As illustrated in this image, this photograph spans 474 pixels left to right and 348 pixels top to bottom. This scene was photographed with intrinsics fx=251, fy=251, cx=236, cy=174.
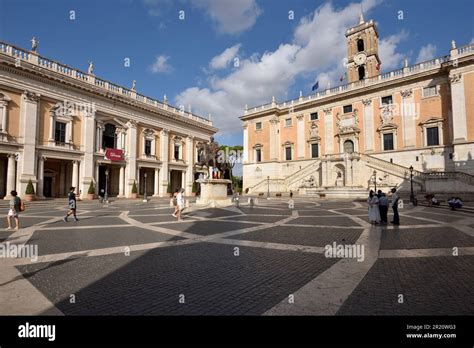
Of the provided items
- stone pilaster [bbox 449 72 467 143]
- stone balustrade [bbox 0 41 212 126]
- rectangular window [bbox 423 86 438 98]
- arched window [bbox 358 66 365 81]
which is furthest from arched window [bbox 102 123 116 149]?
arched window [bbox 358 66 365 81]

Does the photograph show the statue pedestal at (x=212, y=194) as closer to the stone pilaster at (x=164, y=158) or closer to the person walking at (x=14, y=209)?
the person walking at (x=14, y=209)

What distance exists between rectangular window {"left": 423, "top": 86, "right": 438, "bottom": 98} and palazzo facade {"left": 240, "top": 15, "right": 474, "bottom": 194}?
0.11m

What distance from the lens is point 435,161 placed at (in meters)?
31.8

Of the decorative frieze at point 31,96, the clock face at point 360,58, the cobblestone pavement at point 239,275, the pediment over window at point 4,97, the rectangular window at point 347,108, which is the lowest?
the cobblestone pavement at point 239,275

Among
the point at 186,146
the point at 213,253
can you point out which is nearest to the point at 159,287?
the point at 213,253

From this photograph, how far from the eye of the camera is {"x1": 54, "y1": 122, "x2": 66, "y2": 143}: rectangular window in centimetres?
2923

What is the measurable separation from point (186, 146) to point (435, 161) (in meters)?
37.5

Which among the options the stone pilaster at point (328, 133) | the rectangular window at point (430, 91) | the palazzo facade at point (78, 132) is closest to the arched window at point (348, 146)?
the stone pilaster at point (328, 133)

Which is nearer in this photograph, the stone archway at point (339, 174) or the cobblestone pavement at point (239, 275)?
the cobblestone pavement at point (239, 275)

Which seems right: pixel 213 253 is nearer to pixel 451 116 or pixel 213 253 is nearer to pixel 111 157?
pixel 111 157

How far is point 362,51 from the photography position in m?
47.4

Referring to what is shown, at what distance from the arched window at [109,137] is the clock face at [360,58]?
1753 inches

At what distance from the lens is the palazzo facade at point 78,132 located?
2552 cm

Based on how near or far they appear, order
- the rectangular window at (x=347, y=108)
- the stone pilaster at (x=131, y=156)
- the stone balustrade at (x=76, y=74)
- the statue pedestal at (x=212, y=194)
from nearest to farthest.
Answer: the statue pedestal at (x=212, y=194) < the stone balustrade at (x=76, y=74) < the stone pilaster at (x=131, y=156) < the rectangular window at (x=347, y=108)
